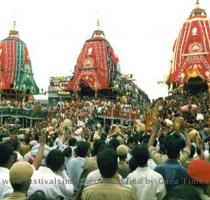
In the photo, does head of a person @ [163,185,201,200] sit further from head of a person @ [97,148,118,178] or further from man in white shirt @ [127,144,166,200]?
man in white shirt @ [127,144,166,200]

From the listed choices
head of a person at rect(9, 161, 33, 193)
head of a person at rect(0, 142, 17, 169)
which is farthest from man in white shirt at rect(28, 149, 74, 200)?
head of a person at rect(9, 161, 33, 193)

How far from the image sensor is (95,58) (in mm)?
52250

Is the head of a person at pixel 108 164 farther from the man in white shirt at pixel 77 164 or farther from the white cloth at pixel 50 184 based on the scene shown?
the man in white shirt at pixel 77 164

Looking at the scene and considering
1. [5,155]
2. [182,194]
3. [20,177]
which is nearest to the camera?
[182,194]

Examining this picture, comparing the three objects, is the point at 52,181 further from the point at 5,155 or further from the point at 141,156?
the point at 141,156

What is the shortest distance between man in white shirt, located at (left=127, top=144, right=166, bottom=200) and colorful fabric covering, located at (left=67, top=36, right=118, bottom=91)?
45708 mm

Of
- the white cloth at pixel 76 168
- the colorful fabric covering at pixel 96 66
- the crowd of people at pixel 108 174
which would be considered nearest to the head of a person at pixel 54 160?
the crowd of people at pixel 108 174

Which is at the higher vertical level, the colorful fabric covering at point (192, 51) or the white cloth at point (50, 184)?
the colorful fabric covering at point (192, 51)

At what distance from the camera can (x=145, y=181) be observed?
4.93m

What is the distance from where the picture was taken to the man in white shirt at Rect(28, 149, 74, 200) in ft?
15.5

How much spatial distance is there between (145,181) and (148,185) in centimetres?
6

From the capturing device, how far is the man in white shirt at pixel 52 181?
4711mm

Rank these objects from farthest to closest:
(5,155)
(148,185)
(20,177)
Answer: (5,155)
(148,185)
(20,177)

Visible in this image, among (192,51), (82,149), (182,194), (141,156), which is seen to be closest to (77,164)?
(82,149)
